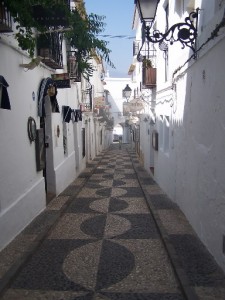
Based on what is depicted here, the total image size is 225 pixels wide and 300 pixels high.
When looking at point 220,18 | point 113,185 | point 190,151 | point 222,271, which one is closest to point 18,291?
point 222,271

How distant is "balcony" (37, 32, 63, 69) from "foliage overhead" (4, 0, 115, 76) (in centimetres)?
38

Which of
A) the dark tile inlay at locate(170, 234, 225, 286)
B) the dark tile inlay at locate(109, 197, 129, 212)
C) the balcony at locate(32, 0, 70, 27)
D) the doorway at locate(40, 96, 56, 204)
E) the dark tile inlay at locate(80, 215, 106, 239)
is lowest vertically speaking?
the dark tile inlay at locate(109, 197, 129, 212)

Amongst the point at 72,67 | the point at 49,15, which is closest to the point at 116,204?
the point at 49,15

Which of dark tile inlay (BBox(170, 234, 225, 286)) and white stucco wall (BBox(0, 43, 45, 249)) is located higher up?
white stucco wall (BBox(0, 43, 45, 249))

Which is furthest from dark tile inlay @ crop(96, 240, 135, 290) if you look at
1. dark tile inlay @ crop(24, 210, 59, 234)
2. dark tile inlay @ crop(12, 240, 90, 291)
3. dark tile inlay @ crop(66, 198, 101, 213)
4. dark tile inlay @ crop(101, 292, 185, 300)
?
dark tile inlay @ crop(66, 198, 101, 213)

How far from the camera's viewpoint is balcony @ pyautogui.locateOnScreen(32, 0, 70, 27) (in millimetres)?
6363

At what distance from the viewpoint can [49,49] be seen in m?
8.11

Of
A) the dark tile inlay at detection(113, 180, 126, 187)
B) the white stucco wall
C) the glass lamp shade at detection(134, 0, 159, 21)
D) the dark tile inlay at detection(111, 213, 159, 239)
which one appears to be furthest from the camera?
the dark tile inlay at detection(113, 180, 126, 187)

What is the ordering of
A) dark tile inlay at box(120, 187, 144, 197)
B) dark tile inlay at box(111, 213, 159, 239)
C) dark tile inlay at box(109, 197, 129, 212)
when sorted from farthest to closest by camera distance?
dark tile inlay at box(120, 187, 144, 197)
dark tile inlay at box(109, 197, 129, 212)
dark tile inlay at box(111, 213, 159, 239)

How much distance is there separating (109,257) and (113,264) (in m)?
0.27

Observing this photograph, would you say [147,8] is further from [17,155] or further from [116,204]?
[116,204]

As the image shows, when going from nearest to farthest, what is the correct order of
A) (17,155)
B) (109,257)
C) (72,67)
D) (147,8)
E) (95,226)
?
(109,257), (147,8), (17,155), (95,226), (72,67)

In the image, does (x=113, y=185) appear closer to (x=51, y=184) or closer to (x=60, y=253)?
(x=51, y=184)

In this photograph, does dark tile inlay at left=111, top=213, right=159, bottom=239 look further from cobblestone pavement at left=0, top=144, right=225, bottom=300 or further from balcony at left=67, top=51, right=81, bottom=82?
balcony at left=67, top=51, right=81, bottom=82
